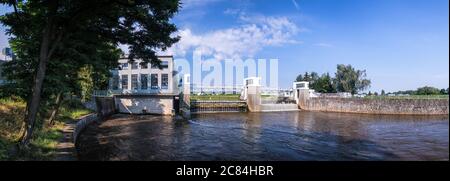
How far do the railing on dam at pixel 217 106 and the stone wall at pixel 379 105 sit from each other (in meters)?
9.43

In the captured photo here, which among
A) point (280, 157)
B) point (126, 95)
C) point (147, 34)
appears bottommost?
point (280, 157)

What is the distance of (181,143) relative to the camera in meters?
15.1

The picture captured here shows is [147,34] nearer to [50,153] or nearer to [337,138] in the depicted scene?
→ [50,153]

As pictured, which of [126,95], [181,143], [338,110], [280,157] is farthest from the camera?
[338,110]

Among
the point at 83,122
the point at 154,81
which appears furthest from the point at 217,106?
the point at 83,122

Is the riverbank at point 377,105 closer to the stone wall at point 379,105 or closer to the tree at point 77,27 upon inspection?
the stone wall at point 379,105

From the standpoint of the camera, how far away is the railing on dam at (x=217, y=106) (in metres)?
37.0

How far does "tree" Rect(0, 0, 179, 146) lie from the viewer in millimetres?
10352

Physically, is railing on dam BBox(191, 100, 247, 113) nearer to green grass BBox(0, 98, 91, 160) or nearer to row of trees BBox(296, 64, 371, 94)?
green grass BBox(0, 98, 91, 160)

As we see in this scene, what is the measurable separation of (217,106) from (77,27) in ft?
90.2

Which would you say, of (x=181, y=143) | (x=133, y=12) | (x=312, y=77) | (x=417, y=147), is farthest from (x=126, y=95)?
(x=312, y=77)

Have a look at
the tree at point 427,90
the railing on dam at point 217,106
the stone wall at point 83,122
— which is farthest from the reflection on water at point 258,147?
the tree at point 427,90
